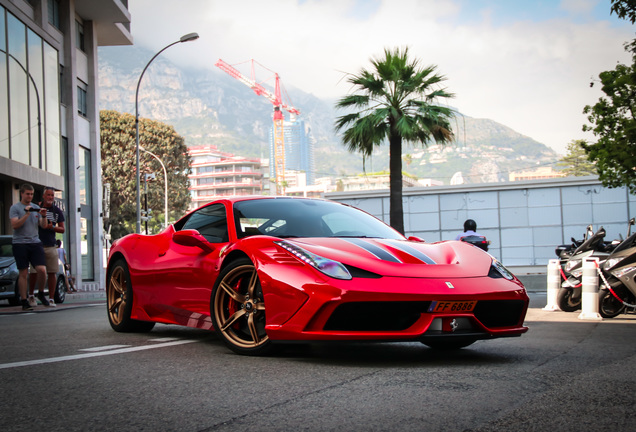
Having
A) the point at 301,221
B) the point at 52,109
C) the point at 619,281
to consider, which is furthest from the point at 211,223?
the point at 52,109

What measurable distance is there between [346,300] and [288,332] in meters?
0.46

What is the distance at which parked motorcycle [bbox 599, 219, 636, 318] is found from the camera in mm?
9344

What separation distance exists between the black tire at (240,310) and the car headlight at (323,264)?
41 cm

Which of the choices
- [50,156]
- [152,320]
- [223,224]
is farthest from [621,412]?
[50,156]

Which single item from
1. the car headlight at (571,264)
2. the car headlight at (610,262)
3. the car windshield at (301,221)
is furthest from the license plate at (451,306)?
the car headlight at (571,264)

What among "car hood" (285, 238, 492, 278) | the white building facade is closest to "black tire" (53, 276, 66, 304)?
the white building facade

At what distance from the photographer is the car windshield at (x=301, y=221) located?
18.9 feet

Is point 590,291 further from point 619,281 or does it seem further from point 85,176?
point 85,176

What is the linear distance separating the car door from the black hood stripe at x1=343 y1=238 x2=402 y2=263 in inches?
42.7

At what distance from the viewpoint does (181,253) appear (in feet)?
20.5

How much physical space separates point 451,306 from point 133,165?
5321cm

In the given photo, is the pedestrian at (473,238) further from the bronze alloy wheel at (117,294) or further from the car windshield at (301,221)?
the bronze alloy wheel at (117,294)

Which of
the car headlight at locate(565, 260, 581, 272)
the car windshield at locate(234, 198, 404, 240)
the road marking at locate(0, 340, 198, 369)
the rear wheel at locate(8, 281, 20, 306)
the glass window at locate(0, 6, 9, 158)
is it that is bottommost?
the rear wheel at locate(8, 281, 20, 306)

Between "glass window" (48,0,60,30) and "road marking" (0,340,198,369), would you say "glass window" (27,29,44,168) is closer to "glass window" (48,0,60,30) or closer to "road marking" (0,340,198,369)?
"glass window" (48,0,60,30)
